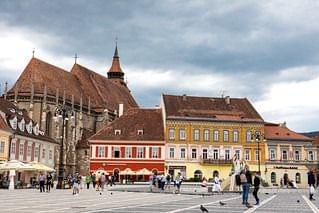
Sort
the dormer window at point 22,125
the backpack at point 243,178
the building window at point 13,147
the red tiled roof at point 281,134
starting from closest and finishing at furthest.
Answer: the backpack at point 243,178 → the building window at point 13,147 → the dormer window at point 22,125 → the red tiled roof at point 281,134

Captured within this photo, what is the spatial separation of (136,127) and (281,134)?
2077 cm

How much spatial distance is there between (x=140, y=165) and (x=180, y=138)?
6631mm

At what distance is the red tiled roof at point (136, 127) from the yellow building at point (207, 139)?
1846mm

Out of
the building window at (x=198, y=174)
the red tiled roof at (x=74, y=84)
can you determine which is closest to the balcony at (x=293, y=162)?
the building window at (x=198, y=174)

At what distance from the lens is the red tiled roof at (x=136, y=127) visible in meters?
66.2

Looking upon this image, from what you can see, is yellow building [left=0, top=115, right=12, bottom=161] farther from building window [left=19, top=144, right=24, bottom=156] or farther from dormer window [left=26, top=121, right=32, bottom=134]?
dormer window [left=26, top=121, right=32, bottom=134]

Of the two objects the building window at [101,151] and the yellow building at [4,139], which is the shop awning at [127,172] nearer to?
the building window at [101,151]

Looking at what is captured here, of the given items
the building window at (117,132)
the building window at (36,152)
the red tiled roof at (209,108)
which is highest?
the red tiled roof at (209,108)

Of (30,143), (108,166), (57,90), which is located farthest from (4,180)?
(57,90)

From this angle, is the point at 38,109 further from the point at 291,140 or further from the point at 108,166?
the point at 291,140

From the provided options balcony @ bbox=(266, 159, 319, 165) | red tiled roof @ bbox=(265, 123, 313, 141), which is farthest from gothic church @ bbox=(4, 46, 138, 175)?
balcony @ bbox=(266, 159, 319, 165)

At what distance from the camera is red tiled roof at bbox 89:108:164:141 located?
2606 inches

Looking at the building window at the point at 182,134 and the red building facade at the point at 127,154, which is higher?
the building window at the point at 182,134

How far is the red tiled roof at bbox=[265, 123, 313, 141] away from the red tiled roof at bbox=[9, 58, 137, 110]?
32.7 meters
